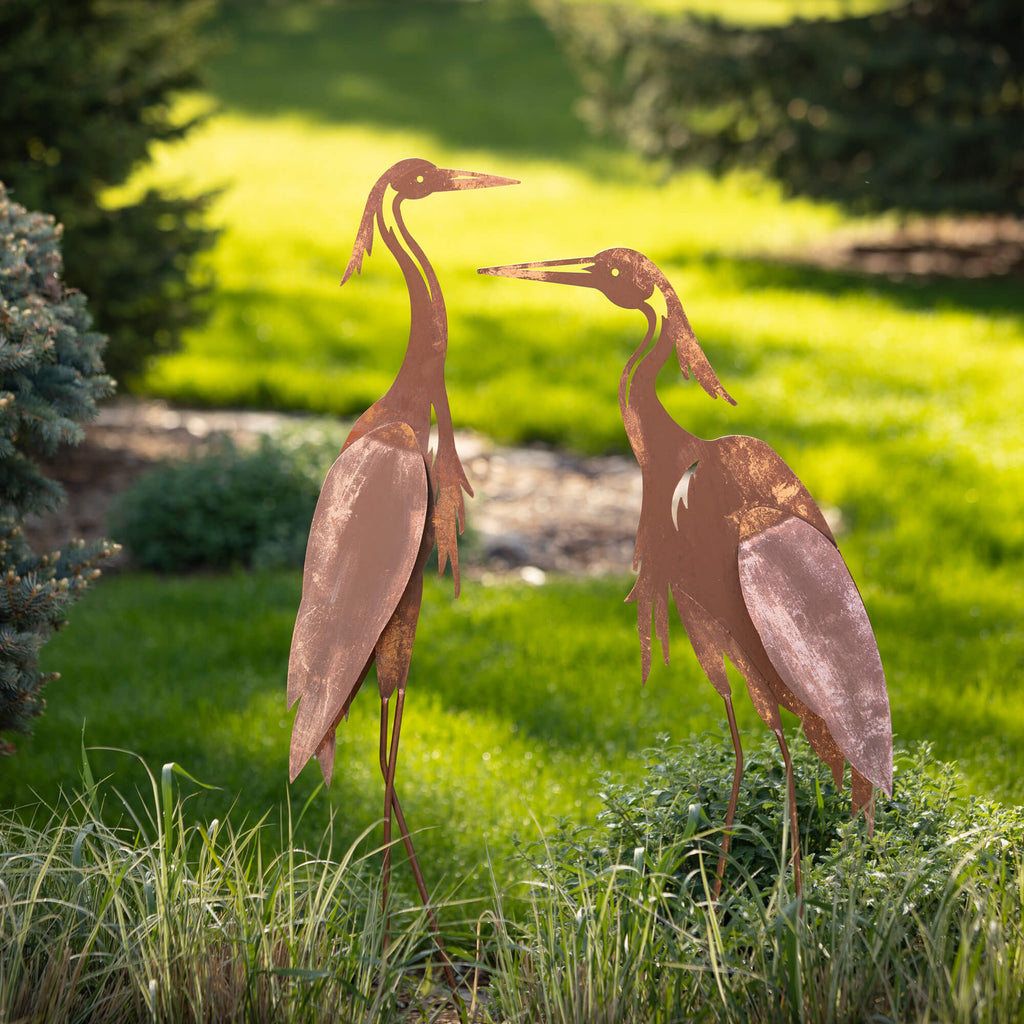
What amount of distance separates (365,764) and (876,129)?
8.38 metres

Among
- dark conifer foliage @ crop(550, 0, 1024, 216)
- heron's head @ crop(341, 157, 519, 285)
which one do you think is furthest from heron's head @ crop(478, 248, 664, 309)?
dark conifer foliage @ crop(550, 0, 1024, 216)

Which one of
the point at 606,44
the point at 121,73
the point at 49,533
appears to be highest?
the point at 606,44

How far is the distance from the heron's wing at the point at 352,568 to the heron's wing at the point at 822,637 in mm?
725

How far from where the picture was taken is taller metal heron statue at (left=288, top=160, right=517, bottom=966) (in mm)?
2316

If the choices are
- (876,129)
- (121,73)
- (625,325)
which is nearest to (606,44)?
(876,129)

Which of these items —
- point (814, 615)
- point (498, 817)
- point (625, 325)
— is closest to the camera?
point (814, 615)

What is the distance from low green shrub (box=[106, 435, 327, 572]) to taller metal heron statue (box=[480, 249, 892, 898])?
3.11 m

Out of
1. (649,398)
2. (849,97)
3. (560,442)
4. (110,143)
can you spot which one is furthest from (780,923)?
(849,97)

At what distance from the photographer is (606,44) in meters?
10.8

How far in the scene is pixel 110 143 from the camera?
18.7ft

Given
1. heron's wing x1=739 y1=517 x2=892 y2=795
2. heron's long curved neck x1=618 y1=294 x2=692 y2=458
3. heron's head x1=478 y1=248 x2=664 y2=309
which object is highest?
heron's head x1=478 y1=248 x2=664 y2=309

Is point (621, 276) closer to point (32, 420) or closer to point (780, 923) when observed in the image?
point (780, 923)

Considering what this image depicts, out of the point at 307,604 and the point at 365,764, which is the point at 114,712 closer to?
the point at 365,764

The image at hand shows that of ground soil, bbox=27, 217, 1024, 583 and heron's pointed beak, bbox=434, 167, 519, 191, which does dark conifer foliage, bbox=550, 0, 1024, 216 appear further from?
heron's pointed beak, bbox=434, 167, 519, 191
